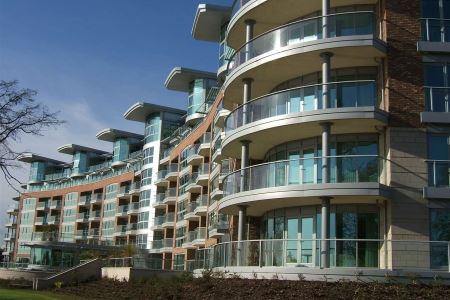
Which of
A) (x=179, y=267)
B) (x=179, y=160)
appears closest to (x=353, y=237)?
(x=179, y=267)

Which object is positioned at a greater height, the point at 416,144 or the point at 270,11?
the point at 270,11

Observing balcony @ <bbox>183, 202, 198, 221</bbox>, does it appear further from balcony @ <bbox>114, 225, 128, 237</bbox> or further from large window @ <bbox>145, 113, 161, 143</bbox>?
balcony @ <bbox>114, 225, 128, 237</bbox>

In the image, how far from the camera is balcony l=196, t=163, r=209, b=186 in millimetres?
52263

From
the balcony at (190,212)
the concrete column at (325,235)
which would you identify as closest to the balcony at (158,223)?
the balcony at (190,212)

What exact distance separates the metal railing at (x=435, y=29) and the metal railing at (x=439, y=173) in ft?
16.8

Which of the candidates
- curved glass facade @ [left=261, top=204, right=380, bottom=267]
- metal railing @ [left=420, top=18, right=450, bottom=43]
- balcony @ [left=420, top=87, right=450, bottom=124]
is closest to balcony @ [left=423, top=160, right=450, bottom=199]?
Answer: balcony @ [left=420, top=87, right=450, bottom=124]

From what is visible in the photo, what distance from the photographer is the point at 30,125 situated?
20.9 metres

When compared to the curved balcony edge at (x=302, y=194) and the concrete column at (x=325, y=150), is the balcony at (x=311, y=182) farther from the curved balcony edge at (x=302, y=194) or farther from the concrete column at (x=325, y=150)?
the concrete column at (x=325, y=150)

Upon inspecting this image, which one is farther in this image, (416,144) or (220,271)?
(220,271)

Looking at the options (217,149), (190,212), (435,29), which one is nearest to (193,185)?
(190,212)

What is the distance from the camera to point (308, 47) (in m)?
25.2

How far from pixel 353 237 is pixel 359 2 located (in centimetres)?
1010

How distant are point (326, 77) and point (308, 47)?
1.49 meters

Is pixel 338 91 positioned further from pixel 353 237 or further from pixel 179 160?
pixel 179 160
